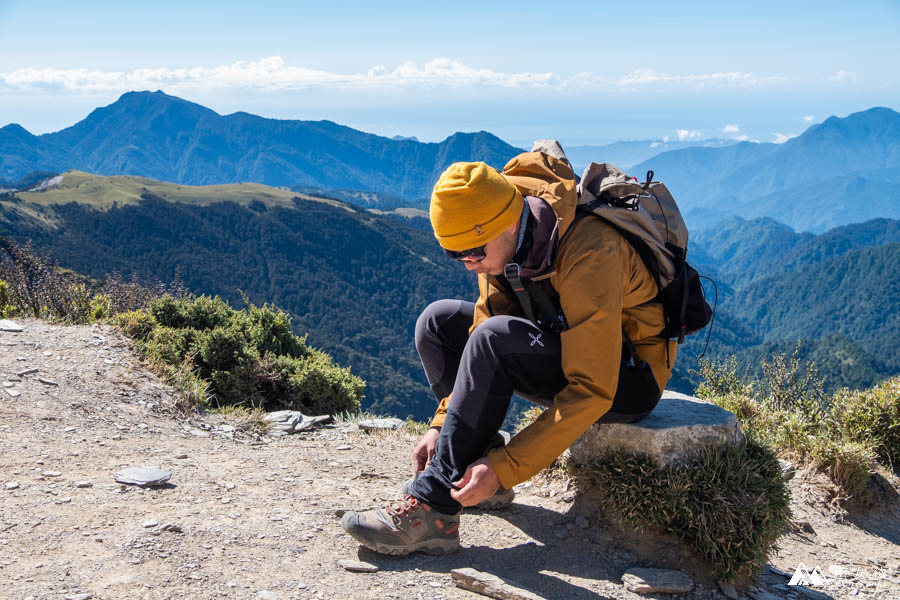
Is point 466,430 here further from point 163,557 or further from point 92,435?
point 92,435

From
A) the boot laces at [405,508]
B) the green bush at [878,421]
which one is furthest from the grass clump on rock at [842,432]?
the boot laces at [405,508]

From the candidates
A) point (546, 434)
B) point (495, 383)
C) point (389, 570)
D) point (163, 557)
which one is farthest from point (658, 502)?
point (163, 557)

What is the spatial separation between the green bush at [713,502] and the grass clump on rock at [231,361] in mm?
4341

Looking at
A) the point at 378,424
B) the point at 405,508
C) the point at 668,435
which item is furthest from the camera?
the point at 378,424

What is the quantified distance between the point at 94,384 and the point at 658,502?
4.95m

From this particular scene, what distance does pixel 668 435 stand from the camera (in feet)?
12.2

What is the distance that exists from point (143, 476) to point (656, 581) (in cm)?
320

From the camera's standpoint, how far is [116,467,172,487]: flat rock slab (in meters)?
4.08

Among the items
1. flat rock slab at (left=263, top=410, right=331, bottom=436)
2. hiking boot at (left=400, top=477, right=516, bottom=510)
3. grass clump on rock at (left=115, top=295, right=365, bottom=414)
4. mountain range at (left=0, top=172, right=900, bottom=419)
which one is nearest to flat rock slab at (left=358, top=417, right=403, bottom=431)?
flat rock slab at (left=263, top=410, right=331, bottom=436)

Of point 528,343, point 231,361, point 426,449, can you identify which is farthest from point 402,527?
point 231,361

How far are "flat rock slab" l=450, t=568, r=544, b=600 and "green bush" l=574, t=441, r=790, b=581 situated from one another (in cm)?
90

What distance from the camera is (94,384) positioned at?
5.82 m

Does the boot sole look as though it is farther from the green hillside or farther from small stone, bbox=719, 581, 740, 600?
the green hillside

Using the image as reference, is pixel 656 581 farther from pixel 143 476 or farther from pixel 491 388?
pixel 143 476
